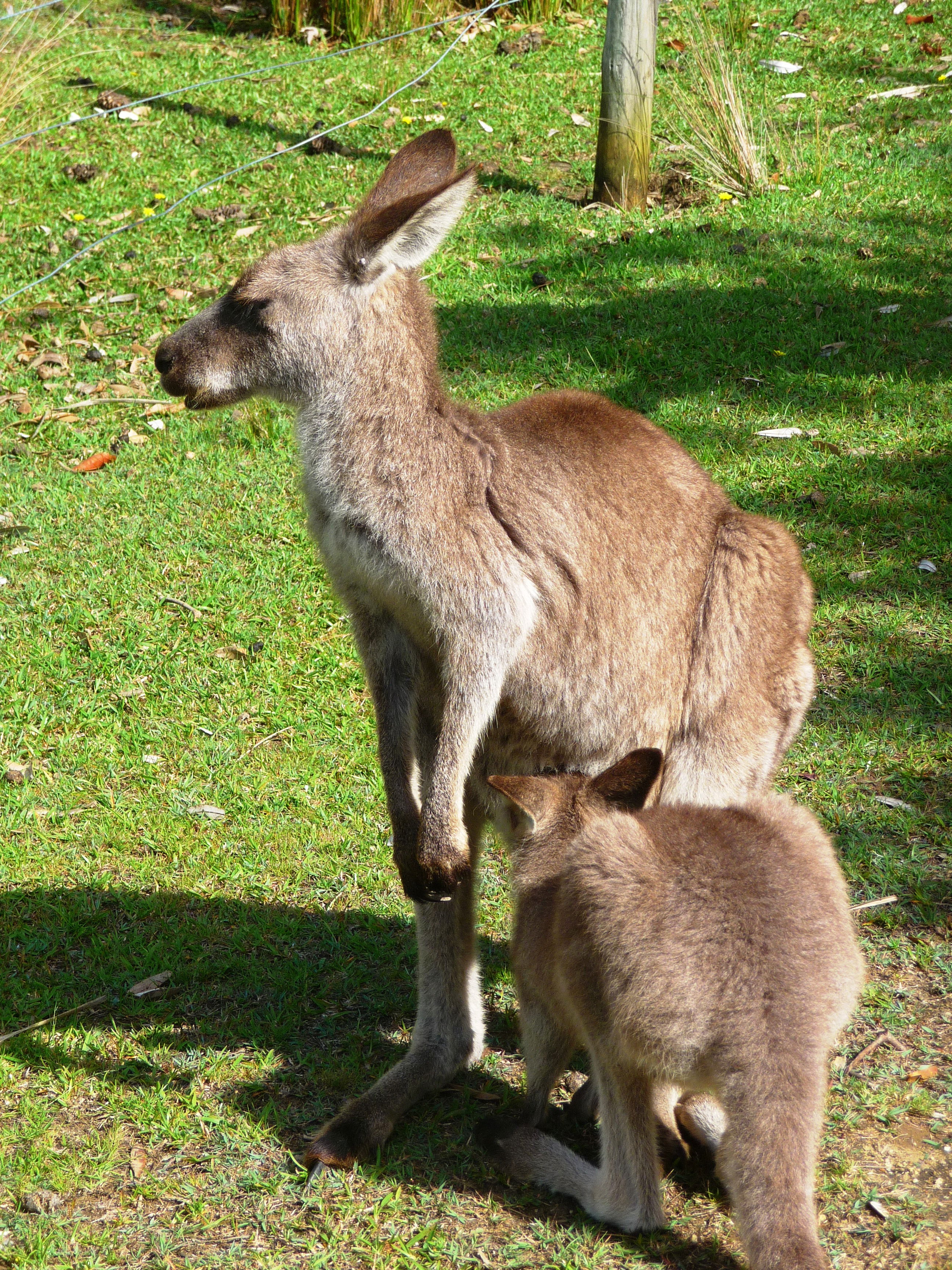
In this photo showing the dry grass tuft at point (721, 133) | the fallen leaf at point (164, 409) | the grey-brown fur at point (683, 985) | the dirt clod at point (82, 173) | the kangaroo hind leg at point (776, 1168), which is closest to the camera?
the kangaroo hind leg at point (776, 1168)

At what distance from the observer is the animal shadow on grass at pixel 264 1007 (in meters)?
2.79

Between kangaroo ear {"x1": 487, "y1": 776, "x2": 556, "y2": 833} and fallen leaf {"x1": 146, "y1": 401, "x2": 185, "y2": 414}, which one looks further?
fallen leaf {"x1": 146, "y1": 401, "x2": 185, "y2": 414}

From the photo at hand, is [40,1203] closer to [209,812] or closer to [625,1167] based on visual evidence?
[625,1167]

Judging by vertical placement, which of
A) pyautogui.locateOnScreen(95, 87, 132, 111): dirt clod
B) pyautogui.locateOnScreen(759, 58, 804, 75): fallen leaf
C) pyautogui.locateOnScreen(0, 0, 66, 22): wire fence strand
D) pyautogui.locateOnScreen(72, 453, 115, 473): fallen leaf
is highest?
pyautogui.locateOnScreen(0, 0, 66, 22): wire fence strand

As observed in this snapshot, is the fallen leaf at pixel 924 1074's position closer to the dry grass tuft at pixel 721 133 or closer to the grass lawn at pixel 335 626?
the grass lawn at pixel 335 626

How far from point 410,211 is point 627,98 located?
4.57m

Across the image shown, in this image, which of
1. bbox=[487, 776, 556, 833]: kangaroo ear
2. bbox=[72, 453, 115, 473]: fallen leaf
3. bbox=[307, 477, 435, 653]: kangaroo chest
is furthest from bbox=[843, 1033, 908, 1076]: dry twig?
bbox=[72, 453, 115, 473]: fallen leaf

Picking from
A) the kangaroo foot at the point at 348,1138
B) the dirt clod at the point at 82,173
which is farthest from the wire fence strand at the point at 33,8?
the kangaroo foot at the point at 348,1138

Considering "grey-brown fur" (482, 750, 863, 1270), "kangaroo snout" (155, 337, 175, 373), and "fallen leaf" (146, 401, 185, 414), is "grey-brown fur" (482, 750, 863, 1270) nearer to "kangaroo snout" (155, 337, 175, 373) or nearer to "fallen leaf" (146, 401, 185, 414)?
"kangaroo snout" (155, 337, 175, 373)

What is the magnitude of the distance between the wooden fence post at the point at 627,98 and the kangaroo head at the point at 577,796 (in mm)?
5021

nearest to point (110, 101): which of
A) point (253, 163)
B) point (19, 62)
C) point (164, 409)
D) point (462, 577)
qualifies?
point (19, 62)

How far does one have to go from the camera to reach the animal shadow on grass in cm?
279

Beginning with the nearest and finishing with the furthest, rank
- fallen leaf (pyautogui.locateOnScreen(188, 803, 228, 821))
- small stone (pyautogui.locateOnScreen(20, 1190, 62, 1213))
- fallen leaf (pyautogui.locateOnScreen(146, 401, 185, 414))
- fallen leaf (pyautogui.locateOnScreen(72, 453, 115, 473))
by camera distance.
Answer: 1. small stone (pyautogui.locateOnScreen(20, 1190, 62, 1213))
2. fallen leaf (pyautogui.locateOnScreen(188, 803, 228, 821))
3. fallen leaf (pyautogui.locateOnScreen(72, 453, 115, 473))
4. fallen leaf (pyautogui.locateOnScreen(146, 401, 185, 414))

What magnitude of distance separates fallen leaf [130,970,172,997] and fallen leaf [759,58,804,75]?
7.44 meters
